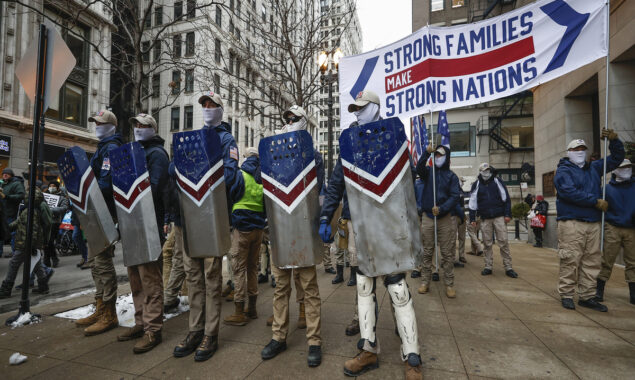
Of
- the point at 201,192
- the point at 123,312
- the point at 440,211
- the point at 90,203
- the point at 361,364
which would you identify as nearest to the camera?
Answer: the point at 361,364

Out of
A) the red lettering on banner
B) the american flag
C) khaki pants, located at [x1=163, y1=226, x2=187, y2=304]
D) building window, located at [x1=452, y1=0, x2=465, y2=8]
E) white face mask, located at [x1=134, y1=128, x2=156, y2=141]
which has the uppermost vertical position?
building window, located at [x1=452, y1=0, x2=465, y2=8]

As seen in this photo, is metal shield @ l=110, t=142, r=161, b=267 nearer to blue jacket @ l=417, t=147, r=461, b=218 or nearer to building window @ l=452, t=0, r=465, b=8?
blue jacket @ l=417, t=147, r=461, b=218

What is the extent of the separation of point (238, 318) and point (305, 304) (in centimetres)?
125

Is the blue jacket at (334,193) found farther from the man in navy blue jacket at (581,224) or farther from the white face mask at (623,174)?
the white face mask at (623,174)

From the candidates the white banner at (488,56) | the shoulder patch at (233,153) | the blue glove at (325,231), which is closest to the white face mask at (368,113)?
the blue glove at (325,231)

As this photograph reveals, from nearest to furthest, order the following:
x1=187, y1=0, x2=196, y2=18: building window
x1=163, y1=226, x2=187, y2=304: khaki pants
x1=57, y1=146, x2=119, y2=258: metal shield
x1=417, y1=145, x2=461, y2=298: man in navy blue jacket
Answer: x1=57, y1=146, x2=119, y2=258: metal shield → x1=163, y1=226, x2=187, y2=304: khaki pants → x1=417, y1=145, x2=461, y2=298: man in navy blue jacket → x1=187, y1=0, x2=196, y2=18: building window

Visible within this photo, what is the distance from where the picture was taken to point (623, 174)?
15.6 feet

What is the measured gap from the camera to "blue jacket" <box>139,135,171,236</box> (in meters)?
3.33

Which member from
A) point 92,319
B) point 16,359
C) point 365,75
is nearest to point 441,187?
point 365,75

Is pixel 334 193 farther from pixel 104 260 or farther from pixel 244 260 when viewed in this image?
pixel 104 260

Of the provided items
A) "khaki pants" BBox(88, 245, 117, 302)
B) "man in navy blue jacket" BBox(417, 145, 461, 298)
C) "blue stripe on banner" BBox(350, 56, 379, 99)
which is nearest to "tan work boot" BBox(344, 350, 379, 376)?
"man in navy blue jacket" BBox(417, 145, 461, 298)

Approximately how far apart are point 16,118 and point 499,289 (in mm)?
23513

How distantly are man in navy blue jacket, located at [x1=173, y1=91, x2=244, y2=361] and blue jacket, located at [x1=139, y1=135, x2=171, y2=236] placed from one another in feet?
2.29

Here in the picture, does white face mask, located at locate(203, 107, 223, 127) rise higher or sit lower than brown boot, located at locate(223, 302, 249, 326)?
higher
